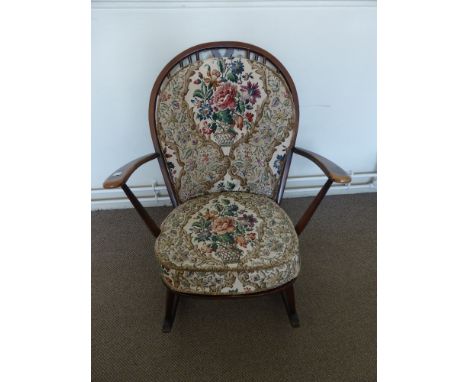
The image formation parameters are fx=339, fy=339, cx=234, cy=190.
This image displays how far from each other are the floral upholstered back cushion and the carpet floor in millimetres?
493

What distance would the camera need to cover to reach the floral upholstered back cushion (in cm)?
141

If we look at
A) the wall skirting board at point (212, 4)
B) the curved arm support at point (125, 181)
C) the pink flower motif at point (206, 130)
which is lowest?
the curved arm support at point (125, 181)

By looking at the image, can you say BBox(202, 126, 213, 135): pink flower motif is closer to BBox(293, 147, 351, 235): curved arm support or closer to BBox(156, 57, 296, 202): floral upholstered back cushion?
BBox(156, 57, 296, 202): floral upholstered back cushion

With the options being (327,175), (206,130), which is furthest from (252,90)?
(327,175)

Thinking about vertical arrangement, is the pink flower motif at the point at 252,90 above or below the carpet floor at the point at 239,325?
above

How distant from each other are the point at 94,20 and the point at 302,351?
171cm

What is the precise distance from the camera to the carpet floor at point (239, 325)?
49.0 inches

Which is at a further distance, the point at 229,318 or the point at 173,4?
the point at 173,4

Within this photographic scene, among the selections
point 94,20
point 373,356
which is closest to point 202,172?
point 94,20

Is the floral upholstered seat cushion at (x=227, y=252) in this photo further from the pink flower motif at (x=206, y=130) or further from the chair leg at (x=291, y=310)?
the pink flower motif at (x=206, y=130)

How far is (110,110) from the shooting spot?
1783 millimetres

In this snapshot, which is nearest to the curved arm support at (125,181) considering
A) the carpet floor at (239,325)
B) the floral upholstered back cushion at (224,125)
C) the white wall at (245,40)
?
the floral upholstered back cushion at (224,125)

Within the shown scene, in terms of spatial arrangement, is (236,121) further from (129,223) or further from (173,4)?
(129,223)

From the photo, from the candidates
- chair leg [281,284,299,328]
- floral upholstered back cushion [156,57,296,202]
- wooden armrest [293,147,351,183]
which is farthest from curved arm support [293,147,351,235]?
chair leg [281,284,299,328]
